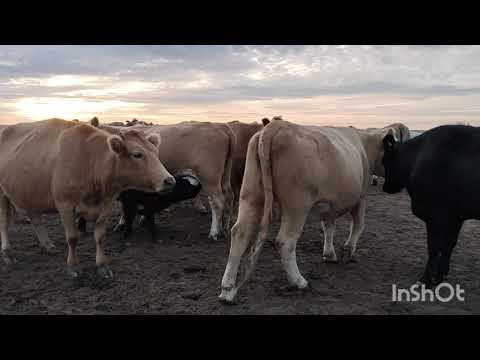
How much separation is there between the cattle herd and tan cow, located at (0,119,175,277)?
0.04 feet

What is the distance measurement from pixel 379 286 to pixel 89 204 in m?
3.88

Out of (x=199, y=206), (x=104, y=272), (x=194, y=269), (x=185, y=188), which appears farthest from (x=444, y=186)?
(x=199, y=206)

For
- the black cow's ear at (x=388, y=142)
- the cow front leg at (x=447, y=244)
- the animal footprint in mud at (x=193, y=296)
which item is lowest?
the animal footprint in mud at (x=193, y=296)

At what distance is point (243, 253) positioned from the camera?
449cm

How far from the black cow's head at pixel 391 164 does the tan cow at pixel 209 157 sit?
280cm

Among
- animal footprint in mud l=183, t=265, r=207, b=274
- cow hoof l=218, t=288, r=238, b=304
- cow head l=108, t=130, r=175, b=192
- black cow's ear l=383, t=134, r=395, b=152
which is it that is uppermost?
black cow's ear l=383, t=134, r=395, b=152

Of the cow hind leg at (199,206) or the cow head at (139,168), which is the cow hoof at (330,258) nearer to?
the cow head at (139,168)

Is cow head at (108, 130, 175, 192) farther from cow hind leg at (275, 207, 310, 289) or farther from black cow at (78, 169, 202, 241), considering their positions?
cow hind leg at (275, 207, 310, 289)

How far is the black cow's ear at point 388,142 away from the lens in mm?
5988

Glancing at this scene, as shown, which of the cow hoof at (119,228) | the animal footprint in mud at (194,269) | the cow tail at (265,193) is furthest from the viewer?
the cow hoof at (119,228)

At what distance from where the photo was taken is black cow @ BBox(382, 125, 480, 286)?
4594 mm

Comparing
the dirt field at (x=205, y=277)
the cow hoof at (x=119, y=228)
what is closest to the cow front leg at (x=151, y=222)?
the dirt field at (x=205, y=277)

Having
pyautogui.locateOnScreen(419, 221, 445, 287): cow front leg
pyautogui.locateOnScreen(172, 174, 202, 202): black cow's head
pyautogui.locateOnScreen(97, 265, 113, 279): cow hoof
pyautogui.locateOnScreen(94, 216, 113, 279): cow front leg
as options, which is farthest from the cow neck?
pyautogui.locateOnScreen(419, 221, 445, 287): cow front leg

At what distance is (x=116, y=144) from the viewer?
5.03 meters
